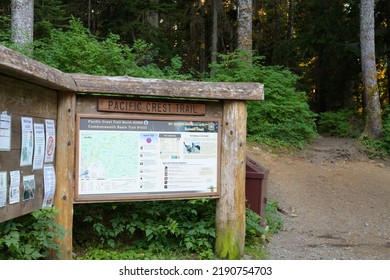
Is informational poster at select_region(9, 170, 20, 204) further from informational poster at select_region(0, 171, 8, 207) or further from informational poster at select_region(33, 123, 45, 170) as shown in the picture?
informational poster at select_region(33, 123, 45, 170)

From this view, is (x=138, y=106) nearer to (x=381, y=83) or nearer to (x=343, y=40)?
(x=343, y=40)

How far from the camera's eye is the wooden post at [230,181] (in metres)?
5.30

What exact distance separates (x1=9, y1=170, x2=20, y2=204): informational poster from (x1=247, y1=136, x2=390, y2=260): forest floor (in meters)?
3.44

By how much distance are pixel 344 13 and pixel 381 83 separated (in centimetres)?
645

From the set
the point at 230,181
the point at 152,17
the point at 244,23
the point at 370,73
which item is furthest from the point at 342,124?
the point at 230,181

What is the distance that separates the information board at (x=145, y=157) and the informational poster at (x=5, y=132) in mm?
995

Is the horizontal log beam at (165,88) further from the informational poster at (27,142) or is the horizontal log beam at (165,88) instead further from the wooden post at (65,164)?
the informational poster at (27,142)

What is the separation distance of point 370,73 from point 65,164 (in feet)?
42.8

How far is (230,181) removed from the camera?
532 cm

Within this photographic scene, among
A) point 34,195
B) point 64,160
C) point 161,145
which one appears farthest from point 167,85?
point 34,195

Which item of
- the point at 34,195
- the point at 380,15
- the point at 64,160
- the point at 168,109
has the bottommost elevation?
the point at 34,195

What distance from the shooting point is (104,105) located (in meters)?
4.80

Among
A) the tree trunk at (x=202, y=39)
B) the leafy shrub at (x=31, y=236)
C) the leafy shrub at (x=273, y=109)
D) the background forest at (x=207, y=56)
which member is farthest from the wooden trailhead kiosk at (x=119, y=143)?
the tree trunk at (x=202, y=39)

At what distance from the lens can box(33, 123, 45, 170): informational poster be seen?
4.16 meters
